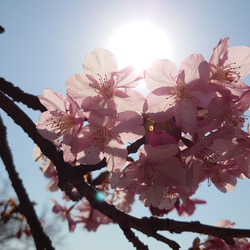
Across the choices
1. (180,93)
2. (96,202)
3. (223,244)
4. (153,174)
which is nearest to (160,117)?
(180,93)

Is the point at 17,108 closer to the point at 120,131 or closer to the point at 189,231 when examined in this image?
the point at 120,131

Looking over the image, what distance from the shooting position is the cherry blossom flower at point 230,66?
1192mm

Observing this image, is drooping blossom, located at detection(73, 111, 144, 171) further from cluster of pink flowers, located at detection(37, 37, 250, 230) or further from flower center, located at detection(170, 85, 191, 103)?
flower center, located at detection(170, 85, 191, 103)

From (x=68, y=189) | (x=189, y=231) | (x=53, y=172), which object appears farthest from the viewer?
(x=53, y=172)

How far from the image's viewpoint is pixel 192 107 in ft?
3.59

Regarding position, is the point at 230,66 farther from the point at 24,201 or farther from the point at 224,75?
the point at 24,201

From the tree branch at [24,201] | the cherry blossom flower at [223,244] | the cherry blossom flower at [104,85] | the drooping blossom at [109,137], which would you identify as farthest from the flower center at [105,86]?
the cherry blossom flower at [223,244]

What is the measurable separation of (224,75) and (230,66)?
0.10 metres

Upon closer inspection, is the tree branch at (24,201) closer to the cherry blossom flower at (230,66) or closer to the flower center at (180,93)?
the flower center at (180,93)

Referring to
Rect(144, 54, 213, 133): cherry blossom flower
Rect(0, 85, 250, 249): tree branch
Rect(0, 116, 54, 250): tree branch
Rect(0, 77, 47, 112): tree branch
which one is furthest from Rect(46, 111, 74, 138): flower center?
Rect(0, 116, 54, 250): tree branch

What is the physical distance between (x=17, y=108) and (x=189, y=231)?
1.24 m

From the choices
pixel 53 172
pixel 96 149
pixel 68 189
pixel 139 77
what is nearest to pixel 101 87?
pixel 139 77

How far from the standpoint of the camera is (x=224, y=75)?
124 cm

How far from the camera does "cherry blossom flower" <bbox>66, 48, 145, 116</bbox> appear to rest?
1.12 metres
